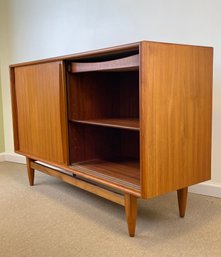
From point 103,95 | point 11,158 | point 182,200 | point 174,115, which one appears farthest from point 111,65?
point 11,158

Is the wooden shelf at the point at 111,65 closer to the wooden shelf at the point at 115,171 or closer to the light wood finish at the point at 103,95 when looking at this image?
the light wood finish at the point at 103,95

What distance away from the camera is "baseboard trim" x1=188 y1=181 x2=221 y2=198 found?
215 cm

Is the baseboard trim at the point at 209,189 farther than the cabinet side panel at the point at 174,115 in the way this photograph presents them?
Yes

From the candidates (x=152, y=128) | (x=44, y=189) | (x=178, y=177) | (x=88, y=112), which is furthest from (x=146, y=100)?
(x=44, y=189)

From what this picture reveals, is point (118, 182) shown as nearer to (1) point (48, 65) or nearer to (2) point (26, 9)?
(1) point (48, 65)

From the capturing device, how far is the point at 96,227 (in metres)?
1.76

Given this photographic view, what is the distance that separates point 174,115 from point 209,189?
0.93m

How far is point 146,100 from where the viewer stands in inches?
54.9

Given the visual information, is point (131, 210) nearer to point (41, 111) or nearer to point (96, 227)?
point (96, 227)

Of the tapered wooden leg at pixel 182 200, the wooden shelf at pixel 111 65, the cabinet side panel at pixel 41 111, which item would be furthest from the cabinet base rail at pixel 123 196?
the wooden shelf at pixel 111 65

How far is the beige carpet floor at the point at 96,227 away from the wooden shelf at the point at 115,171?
0.28 meters

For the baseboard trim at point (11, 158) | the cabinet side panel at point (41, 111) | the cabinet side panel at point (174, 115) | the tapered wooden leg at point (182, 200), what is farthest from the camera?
the baseboard trim at point (11, 158)

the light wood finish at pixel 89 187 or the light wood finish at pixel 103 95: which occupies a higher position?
the light wood finish at pixel 103 95

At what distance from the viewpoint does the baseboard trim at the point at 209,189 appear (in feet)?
7.06
